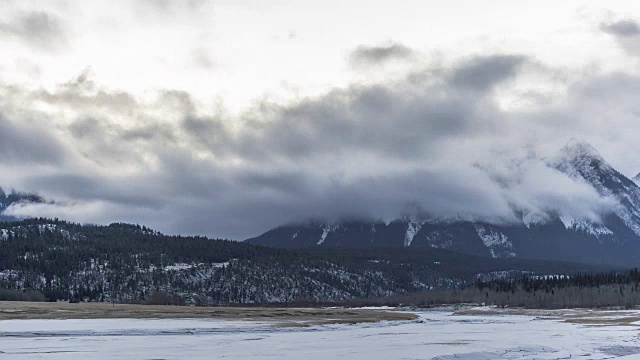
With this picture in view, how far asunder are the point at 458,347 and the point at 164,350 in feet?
96.3

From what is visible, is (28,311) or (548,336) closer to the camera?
(548,336)

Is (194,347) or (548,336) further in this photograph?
(548,336)

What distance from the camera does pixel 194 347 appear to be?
71938 mm

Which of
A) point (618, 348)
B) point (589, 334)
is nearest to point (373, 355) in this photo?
point (618, 348)

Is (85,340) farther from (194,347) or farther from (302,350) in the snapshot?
(302,350)

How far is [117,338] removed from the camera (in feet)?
273

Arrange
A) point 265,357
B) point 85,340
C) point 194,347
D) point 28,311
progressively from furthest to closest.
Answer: point 28,311
point 85,340
point 194,347
point 265,357

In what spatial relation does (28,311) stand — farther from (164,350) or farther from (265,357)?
(265,357)

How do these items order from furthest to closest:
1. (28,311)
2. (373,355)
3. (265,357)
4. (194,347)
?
(28,311), (194,347), (373,355), (265,357)

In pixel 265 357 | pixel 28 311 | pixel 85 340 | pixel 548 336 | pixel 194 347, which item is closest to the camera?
pixel 265 357

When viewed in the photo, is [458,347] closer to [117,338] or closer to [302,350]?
[302,350]

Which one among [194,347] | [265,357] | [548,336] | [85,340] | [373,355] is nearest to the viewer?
[265,357]

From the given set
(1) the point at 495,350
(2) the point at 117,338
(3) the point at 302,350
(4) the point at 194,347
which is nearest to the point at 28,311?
(2) the point at 117,338

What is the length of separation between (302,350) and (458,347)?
17.1m
